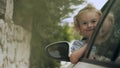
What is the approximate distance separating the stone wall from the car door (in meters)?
8.69

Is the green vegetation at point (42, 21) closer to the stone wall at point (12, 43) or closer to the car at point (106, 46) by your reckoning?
the stone wall at point (12, 43)

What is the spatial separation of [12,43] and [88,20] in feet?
30.5

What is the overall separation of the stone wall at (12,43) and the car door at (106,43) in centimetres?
869

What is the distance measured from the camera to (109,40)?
2451 mm

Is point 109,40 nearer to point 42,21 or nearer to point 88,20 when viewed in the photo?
point 88,20

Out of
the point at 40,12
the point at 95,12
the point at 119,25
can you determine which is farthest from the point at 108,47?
the point at 40,12

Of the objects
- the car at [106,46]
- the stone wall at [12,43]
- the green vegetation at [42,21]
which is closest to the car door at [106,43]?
the car at [106,46]

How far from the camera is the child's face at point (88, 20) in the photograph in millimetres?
2877

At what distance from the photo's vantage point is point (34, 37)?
44.1 feet

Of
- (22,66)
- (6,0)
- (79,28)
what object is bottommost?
(22,66)

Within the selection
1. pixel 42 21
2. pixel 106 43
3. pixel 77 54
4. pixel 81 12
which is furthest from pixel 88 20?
pixel 42 21

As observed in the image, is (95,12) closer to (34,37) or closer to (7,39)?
(7,39)

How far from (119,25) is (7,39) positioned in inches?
371

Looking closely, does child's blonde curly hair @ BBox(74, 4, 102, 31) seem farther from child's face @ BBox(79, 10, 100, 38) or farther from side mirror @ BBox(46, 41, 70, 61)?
side mirror @ BBox(46, 41, 70, 61)
